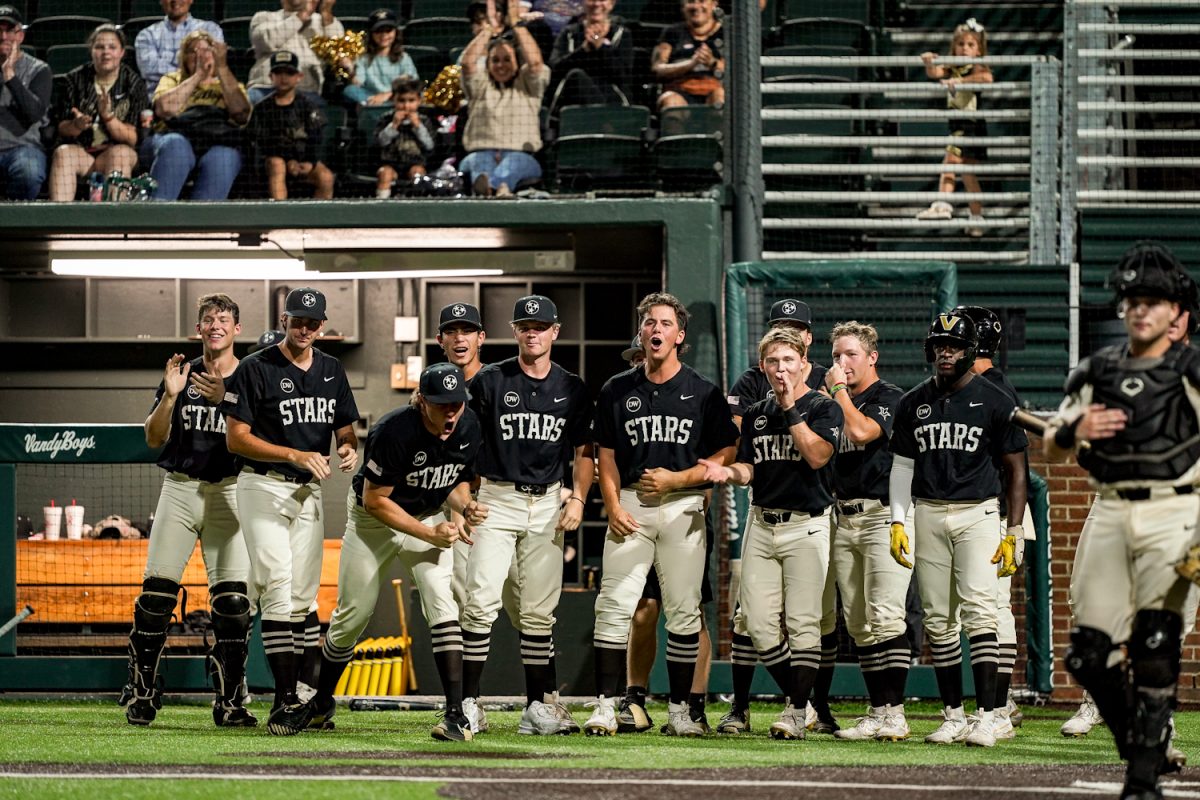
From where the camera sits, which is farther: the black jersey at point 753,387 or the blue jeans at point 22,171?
the blue jeans at point 22,171

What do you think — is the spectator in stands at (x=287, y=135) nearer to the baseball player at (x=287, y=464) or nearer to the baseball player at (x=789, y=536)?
the baseball player at (x=287, y=464)

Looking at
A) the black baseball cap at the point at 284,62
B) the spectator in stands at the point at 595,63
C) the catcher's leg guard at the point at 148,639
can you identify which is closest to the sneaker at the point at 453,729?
the catcher's leg guard at the point at 148,639

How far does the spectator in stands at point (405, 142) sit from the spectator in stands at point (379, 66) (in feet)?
2.61

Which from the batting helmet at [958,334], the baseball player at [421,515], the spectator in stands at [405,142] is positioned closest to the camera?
the baseball player at [421,515]

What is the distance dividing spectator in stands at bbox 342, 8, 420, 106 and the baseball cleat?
6.67 m

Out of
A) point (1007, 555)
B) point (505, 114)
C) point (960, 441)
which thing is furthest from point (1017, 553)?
point (505, 114)

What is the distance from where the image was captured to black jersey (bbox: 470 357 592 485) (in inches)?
296

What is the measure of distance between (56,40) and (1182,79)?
9.43 metres

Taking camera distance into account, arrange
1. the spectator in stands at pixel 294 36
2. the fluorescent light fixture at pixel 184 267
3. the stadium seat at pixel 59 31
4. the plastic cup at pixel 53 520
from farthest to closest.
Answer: the stadium seat at pixel 59 31
the fluorescent light fixture at pixel 184 267
the spectator in stands at pixel 294 36
the plastic cup at pixel 53 520

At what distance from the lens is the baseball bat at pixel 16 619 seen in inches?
389

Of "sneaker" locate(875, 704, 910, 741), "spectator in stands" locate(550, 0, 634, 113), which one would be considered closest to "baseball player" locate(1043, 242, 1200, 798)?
"sneaker" locate(875, 704, 910, 741)

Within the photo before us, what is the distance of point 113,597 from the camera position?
10.6 metres

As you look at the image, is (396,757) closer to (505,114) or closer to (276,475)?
(276,475)

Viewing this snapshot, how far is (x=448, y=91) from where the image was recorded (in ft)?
40.3
